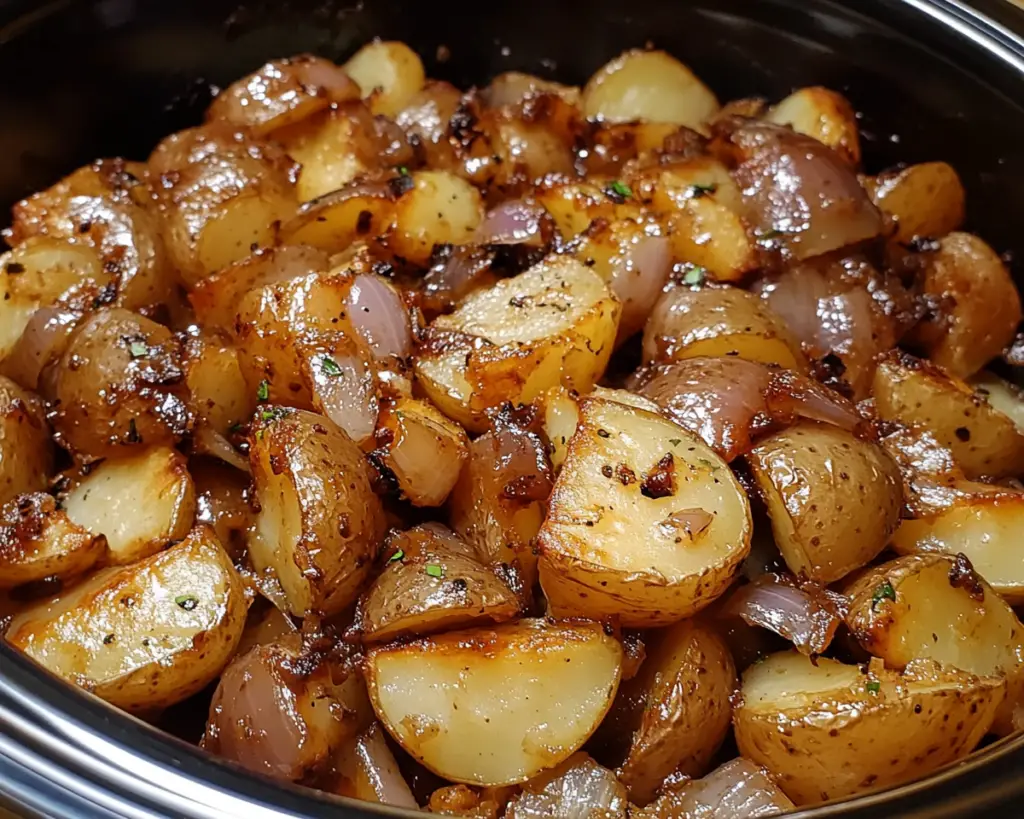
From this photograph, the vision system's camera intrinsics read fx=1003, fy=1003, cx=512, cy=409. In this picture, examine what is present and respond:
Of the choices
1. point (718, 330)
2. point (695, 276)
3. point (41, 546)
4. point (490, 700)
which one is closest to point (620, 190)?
point (695, 276)

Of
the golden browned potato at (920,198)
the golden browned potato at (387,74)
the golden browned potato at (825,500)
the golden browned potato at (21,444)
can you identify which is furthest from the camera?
the golden browned potato at (387,74)

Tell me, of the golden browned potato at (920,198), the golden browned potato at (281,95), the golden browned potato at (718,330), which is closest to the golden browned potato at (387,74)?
the golden browned potato at (281,95)

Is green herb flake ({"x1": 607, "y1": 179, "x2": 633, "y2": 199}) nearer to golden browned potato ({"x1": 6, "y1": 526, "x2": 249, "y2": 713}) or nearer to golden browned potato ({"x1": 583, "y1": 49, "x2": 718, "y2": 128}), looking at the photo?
golden browned potato ({"x1": 583, "y1": 49, "x2": 718, "y2": 128})

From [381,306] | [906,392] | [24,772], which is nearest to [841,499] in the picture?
[906,392]

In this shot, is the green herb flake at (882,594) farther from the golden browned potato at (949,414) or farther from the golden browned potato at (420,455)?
the golden browned potato at (420,455)

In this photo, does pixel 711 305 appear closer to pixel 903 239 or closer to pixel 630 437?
pixel 630 437

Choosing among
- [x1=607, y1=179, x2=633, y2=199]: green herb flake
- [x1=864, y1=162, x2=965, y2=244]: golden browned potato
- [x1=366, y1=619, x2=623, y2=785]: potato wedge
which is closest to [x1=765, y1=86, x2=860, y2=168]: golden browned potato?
[x1=864, y1=162, x2=965, y2=244]: golden browned potato

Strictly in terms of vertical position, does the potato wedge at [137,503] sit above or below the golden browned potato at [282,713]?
below
